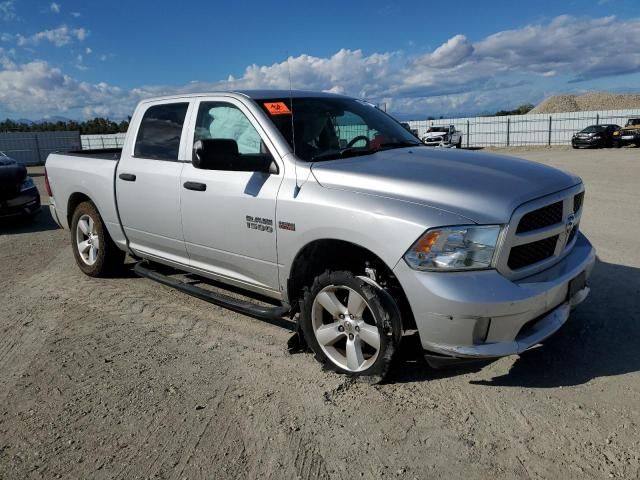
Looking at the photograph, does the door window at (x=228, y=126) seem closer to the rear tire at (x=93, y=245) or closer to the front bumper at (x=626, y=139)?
the rear tire at (x=93, y=245)

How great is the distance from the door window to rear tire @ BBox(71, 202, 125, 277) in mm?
1968

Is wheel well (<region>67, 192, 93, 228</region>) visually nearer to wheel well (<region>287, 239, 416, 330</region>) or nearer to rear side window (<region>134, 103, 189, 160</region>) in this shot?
rear side window (<region>134, 103, 189, 160</region>)

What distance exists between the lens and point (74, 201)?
612 cm

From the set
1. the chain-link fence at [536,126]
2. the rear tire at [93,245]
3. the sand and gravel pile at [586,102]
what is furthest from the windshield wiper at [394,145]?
the sand and gravel pile at [586,102]

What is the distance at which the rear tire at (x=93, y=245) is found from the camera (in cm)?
572

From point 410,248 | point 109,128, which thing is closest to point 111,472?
point 410,248

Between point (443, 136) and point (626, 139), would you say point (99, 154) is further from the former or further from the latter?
point (626, 139)

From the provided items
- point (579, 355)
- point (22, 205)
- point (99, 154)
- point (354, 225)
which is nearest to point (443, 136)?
point (22, 205)

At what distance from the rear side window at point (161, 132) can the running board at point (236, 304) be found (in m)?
1.13

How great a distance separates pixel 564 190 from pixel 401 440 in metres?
1.90

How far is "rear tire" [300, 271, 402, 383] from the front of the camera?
3213mm

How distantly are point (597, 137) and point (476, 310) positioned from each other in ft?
103

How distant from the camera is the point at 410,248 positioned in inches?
117

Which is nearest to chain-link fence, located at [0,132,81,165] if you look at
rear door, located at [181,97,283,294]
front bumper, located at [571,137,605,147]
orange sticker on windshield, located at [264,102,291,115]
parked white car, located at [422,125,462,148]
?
parked white car, located at [422,125,462,148]
